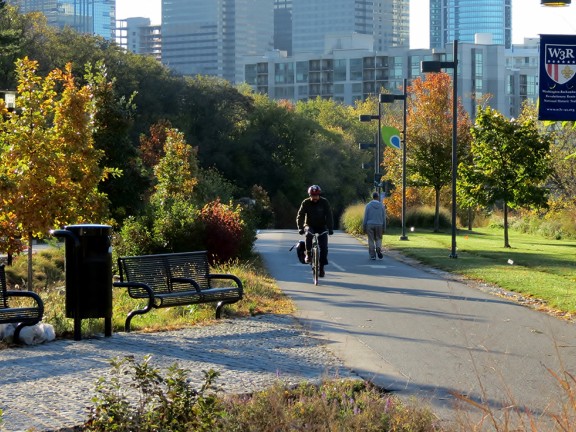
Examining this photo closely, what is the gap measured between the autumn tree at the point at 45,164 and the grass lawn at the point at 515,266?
7.55 metres

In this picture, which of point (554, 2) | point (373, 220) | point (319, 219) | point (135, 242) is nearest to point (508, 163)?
point (373, 220)

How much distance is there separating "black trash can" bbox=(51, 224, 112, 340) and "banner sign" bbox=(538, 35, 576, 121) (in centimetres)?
663

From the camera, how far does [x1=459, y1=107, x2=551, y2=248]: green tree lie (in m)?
37.2

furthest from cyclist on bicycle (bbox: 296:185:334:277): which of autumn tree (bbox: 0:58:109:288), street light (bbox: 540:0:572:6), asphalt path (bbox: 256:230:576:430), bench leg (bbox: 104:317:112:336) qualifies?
bench leg (bbox: 104:317:112:336)

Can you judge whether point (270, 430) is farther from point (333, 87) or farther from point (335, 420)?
point (333, 87)

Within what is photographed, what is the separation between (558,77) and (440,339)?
4.90 meters

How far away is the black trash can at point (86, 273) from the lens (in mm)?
11125

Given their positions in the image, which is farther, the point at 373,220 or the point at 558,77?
the point at 373,220

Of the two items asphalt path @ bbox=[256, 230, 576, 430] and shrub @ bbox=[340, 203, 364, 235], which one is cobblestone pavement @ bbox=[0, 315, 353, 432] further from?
shrub @ bbox=[340, 203, 364, 235]

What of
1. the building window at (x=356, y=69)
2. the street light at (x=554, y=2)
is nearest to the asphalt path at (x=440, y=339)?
the street light at (x=554, y=2)

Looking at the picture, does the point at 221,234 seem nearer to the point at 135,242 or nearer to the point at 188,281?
the point at 135,242

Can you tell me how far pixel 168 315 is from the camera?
551 inches

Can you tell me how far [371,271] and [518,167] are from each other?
15496 millimetres

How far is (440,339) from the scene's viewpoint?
11.9 meters
